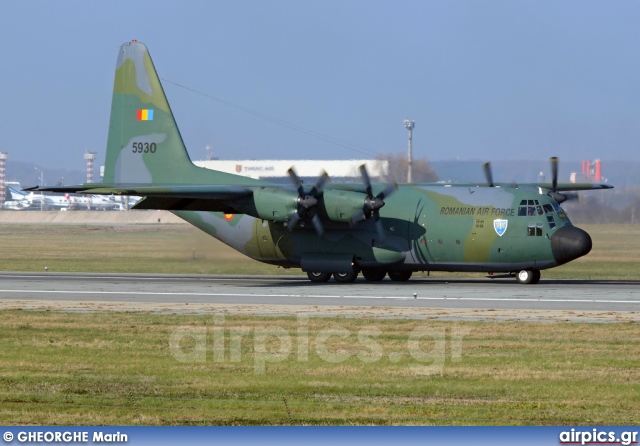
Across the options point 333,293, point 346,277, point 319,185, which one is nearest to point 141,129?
point 319,185

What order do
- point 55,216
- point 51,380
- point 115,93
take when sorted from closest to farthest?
point 51,380 → point 115,93 → point 55,216

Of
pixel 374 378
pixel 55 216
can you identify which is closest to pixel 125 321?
pixel 374 378

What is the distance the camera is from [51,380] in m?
15.6

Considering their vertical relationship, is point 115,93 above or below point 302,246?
above

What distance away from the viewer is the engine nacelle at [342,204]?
33.2m

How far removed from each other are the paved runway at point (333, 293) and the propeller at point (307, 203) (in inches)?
88.0

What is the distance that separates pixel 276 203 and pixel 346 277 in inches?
160

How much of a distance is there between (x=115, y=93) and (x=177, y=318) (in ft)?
56.7

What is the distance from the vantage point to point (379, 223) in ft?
112

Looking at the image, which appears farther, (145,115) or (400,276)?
(145,115)

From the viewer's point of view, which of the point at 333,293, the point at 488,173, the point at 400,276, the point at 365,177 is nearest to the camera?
the point at 333,293

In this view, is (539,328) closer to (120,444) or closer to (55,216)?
(120,444)

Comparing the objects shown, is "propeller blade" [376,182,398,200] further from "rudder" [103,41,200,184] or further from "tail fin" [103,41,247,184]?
"rudder" [103,41,200,184]

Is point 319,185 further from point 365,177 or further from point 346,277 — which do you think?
point 346,277
